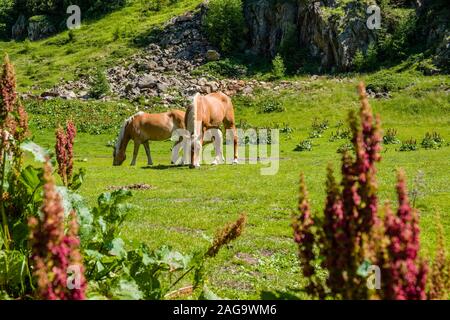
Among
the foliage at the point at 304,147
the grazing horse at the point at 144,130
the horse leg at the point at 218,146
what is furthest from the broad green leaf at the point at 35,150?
the foliage at the point at 304,147

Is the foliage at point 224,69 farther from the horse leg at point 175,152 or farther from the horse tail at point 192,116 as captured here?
the horse tail at point 192,116

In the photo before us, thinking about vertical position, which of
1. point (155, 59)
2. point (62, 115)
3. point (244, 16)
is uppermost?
point (244, 16)

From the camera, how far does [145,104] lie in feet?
201

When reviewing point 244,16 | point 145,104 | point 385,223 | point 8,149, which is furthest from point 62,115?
point 385,223

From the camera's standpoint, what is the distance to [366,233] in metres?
2.75

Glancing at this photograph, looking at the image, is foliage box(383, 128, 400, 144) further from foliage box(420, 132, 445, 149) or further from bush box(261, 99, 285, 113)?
bush box(261, 99, 285, 113)

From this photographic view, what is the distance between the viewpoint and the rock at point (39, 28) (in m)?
120

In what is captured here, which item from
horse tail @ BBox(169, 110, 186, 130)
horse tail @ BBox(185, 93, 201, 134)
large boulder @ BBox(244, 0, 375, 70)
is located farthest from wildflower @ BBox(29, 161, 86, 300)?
large boulder @ BBox(244, 0, 375, 70)

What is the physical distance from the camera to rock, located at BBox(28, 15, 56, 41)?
120 metres

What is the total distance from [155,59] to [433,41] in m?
41.6

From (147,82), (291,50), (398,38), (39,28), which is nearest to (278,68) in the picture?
(291,50)

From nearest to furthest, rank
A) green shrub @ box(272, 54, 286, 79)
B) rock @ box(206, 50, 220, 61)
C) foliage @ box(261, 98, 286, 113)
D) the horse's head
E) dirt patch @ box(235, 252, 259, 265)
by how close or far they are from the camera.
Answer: dirt patch @ box(235, 252, 259, 265)
the horse's head
foliage @ box(261, 98, 286, 113)
green shrub @ box(272, 54, 286, 79)
rock @ box(206, 50, 220, 61)

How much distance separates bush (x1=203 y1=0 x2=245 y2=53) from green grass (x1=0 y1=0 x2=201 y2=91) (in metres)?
14.5
